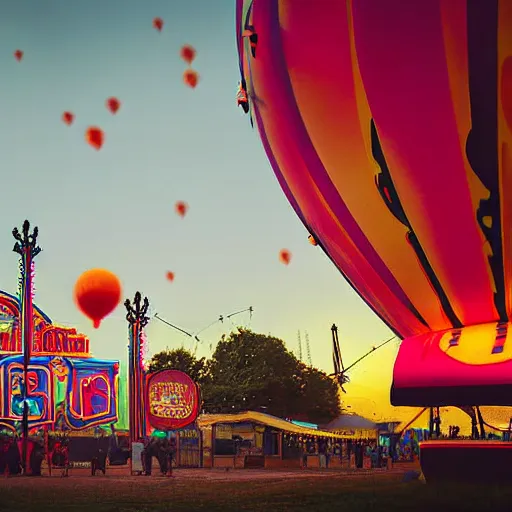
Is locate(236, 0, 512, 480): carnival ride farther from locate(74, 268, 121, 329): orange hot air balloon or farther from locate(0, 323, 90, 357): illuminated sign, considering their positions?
locate(0, 323, 90, 357): illuminated sign

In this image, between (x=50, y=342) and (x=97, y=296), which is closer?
(x=97, y=296)

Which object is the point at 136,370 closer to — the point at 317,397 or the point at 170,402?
the point at 170,402

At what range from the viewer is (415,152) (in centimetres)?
1214

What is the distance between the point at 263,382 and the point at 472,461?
53.2 metres

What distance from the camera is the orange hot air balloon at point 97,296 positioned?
91.0ft

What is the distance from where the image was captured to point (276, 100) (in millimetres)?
13531

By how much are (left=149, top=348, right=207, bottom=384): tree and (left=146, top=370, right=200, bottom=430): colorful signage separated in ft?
122

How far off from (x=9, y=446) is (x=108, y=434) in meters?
14.6

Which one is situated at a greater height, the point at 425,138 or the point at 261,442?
the point at 425,138

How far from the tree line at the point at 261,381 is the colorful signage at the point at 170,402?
29067 millimetres

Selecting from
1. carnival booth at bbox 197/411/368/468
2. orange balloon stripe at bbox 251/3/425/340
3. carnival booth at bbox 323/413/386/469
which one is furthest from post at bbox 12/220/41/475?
orange balloon stripe at bbox 251/3/425/340

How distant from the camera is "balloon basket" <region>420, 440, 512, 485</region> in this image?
1248 cm

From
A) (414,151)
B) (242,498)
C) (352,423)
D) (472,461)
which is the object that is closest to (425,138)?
(414,151)

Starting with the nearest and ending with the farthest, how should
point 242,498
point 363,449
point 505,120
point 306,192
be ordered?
1. point 505,120
2. point 306,192
3. point 242,498
4. point 363,449
